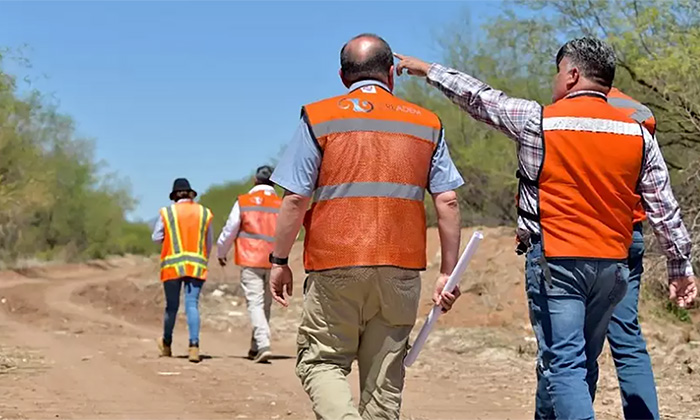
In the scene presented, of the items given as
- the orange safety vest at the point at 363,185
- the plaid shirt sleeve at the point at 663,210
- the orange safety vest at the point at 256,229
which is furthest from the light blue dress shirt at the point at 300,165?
the orange safety vest at the point at 256,229

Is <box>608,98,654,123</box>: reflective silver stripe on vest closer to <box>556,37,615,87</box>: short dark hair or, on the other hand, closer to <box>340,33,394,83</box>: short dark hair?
<box>556,37,615,87</box>: short dark hair

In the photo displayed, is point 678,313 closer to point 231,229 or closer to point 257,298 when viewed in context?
point 257,298

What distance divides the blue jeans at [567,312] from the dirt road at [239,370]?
278 cm

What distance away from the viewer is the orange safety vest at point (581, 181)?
4.92m

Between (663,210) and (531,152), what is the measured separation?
831mm

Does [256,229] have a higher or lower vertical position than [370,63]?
lower

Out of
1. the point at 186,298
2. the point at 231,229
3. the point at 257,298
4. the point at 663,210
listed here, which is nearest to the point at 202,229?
the point at 231,229

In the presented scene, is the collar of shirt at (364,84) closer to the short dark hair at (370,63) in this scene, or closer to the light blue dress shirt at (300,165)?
the short dark hair at (370,63)

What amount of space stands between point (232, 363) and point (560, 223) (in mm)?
6815

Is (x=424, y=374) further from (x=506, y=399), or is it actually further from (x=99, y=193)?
(x=99, y=193)

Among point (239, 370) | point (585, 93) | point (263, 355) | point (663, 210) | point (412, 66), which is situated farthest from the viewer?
point (263, 355)

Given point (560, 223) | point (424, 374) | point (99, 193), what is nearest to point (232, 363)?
point (424, 374)

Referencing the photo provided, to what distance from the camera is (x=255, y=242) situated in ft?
37.0

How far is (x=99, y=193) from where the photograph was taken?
61844mm
